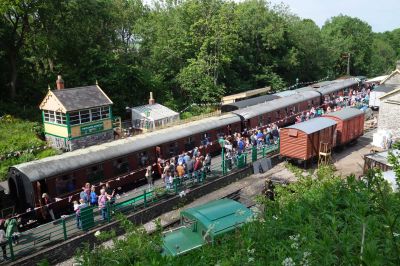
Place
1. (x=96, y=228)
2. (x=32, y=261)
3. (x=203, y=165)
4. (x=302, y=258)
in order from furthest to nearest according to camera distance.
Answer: (x=203, y=165) < (x=96, y=228) < (x=32, y=261) < (x=302, y=258)

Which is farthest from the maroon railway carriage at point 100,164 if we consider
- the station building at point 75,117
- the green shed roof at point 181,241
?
the green shed roof at point 181,241

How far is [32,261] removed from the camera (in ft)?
48.2

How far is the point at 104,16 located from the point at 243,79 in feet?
69.5

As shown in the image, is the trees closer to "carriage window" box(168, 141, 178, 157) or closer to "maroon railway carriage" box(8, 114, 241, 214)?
"maroon railway carriage" box(8, 114, 241, 214)

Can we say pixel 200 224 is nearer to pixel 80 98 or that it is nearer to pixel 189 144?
pixel 189 144

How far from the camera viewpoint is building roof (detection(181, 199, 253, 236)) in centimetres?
1311

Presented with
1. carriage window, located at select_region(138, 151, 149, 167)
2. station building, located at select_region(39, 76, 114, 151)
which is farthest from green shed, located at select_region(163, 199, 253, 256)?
station building, located at select_region(39, 76, 114, 151)

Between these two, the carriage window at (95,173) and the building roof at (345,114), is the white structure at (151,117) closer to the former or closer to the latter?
the carriage window at (95,173)

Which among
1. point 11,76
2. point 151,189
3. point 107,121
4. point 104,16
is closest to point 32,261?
point 151,189

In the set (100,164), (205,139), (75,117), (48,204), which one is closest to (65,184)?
(48,204)

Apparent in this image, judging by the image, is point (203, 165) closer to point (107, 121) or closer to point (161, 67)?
point (107, 121)

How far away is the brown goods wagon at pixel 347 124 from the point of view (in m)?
28.5

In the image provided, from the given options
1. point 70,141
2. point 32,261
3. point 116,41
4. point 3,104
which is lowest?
point 32,261

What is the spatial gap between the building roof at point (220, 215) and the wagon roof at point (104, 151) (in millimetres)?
7252
